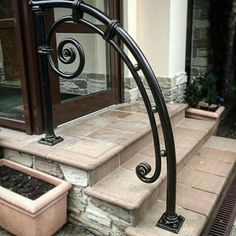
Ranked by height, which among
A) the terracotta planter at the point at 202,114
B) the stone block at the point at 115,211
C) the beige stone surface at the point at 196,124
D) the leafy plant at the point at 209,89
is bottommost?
the stone block at the point at 115,211

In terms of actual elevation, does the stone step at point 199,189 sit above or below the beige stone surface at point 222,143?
above

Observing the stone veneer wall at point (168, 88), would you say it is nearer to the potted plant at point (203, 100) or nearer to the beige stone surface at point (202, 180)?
the potted plant at point (203, 100)

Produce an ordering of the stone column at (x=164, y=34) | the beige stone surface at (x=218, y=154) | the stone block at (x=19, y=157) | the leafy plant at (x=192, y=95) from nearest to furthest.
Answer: the stone block at (x=19, y=157), the beige stone surface at (x=218, y=154), the stone column at (x=164, y=34), the leafy plant at (x=192, y=95)

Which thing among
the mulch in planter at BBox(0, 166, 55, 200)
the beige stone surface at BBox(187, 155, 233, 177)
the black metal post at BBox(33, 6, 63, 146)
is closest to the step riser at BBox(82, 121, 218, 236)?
the beige stone surface at BBox(187, 155, 233, 177)

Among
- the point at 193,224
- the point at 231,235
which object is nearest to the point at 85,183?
the point at 193,224

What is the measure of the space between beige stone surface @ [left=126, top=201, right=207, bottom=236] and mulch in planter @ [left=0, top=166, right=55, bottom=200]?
0.52 m

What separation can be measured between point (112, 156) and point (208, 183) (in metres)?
0.68

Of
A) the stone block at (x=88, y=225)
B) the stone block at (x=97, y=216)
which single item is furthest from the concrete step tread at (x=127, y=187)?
the stone block at (x=88, y=225)

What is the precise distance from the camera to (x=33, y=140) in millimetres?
1806

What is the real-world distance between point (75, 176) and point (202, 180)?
856 millimetres

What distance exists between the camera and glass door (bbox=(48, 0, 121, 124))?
206cm

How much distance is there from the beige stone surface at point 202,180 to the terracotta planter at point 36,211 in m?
0.78

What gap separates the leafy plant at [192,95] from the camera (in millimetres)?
2805

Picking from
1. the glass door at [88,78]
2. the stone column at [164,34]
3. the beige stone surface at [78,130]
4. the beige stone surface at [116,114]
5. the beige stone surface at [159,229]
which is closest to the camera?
the beige stone surface at [159,229]
